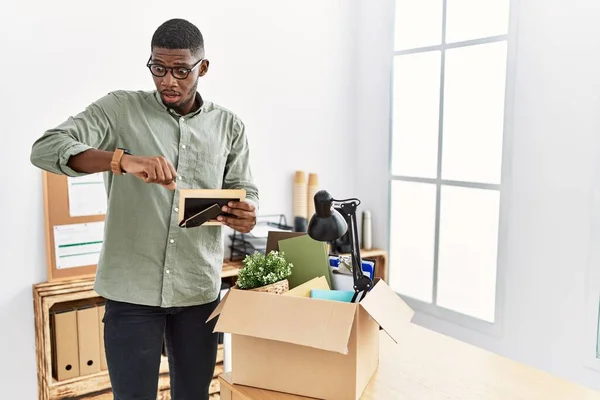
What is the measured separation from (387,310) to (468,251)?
6.11 feet

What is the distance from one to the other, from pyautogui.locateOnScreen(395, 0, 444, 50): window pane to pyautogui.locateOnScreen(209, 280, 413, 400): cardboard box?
2249 millimetres

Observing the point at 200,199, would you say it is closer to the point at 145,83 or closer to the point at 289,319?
the point at 289,319

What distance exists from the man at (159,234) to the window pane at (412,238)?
1.86 metres

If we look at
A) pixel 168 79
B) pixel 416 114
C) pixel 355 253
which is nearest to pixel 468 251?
pixel 416 114

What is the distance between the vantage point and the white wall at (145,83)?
2490 mm

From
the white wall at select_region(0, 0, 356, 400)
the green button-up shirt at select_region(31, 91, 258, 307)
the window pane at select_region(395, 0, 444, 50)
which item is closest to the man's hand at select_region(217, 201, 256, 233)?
the green button-up shirt at select_region(31, 91, 258, 307)

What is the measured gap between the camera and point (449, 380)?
4.77ft

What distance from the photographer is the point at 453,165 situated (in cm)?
315

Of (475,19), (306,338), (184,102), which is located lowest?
(306,338)

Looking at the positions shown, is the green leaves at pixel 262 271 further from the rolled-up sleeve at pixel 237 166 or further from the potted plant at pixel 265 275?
the rolled-up sleeve at pixel 237 166

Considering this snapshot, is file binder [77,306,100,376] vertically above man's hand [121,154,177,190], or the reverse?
man's hand [121,154,177,190]

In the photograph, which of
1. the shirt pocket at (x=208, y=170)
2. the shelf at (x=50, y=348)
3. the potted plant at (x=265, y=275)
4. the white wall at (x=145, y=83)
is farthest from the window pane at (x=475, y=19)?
the shelf at (x=50, y=348)

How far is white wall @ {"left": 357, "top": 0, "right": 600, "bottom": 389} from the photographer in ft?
8.07

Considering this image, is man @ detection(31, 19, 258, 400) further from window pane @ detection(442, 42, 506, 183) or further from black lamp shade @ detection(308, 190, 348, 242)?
window pane @ detection(442, 42, 506, 183)
